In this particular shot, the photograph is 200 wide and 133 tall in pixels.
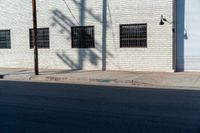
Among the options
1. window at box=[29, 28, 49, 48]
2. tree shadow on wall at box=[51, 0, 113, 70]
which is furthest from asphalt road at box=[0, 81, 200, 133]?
window at box=[29, 28, 49, 48]

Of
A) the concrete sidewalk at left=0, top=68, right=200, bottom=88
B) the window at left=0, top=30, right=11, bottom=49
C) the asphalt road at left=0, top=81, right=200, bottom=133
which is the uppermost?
the window at left=0, top=30, right=11, bottom=49

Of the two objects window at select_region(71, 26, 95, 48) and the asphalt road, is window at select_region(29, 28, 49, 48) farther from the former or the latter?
the asphalt road

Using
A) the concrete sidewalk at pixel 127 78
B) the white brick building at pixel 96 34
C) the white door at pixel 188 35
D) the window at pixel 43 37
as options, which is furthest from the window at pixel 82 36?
the white door at pixel 188 35

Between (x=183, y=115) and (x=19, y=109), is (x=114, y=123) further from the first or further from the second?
(x=19, y=109)

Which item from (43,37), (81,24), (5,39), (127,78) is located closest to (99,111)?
(127,78)

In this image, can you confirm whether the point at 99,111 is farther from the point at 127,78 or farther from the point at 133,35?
the point at 133,35

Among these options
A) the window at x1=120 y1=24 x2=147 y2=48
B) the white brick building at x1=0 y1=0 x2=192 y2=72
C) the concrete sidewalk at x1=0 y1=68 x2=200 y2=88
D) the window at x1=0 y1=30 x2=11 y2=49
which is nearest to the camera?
the concrete sidewalk at x1=0 y1=68 x2=200 y2=88

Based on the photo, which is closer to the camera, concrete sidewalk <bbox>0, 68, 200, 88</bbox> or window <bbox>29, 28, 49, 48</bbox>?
concrete sidewalk <bbox>0, 68, 200, 88</bbox>

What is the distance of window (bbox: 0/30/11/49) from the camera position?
25.4 meters

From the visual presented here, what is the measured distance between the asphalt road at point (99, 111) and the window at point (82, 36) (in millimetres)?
8519

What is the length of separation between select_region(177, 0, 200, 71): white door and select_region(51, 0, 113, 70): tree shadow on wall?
384 cm

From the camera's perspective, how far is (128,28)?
21.1 m

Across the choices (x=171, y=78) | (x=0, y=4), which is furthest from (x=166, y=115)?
A: (x=0, y=4)

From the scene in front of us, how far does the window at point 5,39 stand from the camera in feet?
83.3
